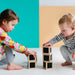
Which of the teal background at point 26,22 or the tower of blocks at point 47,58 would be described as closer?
the tower of blocks at point 47,58

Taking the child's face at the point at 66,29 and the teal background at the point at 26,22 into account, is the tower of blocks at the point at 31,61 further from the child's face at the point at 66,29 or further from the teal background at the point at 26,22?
the teal background at the point at 26,22

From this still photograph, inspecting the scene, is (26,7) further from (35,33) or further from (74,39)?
(74,39)

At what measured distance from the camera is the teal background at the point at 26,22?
9.16 ft

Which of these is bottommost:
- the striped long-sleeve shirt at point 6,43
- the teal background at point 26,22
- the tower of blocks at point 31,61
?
the tower of blocks at point 31,61

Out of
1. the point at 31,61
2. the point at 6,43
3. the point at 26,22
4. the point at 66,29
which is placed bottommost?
the point at 31,61

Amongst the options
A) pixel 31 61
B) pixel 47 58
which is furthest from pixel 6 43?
pixel 47 58

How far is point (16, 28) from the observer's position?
284cm

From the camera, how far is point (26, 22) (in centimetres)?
285

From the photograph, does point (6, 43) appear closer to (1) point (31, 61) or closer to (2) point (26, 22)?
(1) point (31, 61)

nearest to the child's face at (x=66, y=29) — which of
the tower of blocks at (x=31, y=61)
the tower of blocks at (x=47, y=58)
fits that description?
the tower of blocks at (x=47, y=58)

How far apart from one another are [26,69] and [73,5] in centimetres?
205
